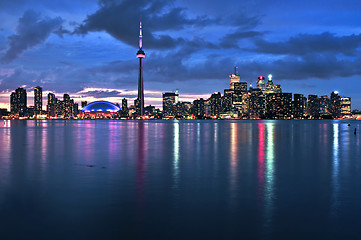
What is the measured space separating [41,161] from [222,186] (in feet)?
59.5

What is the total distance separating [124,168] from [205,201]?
11.7m

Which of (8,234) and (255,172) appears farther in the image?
(255,172)

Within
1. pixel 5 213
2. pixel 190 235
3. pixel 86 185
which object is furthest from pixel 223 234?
→ pixel 86 185

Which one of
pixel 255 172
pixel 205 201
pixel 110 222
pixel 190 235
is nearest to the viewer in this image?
pixel 190 235

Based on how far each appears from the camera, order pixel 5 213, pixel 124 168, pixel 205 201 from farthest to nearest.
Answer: pixel 124 168 → pixel 205 201 → pixel 5 213

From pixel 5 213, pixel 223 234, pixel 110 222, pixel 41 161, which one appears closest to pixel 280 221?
pixel 223 234

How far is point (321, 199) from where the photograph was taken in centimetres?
1524

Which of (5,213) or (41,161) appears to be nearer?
(5,213)

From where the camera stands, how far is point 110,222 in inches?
464

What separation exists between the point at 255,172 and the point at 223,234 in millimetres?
13072

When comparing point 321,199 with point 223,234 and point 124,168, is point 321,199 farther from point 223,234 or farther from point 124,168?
point 124,168

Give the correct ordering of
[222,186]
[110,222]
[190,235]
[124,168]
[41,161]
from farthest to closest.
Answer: [41,161], [124,168], [222,186], [110,222], [190,235]

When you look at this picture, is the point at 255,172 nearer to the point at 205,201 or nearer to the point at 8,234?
the point at 205,201

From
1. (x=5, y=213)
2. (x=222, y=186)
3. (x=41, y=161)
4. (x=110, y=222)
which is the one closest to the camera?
(x=110, y=222)
